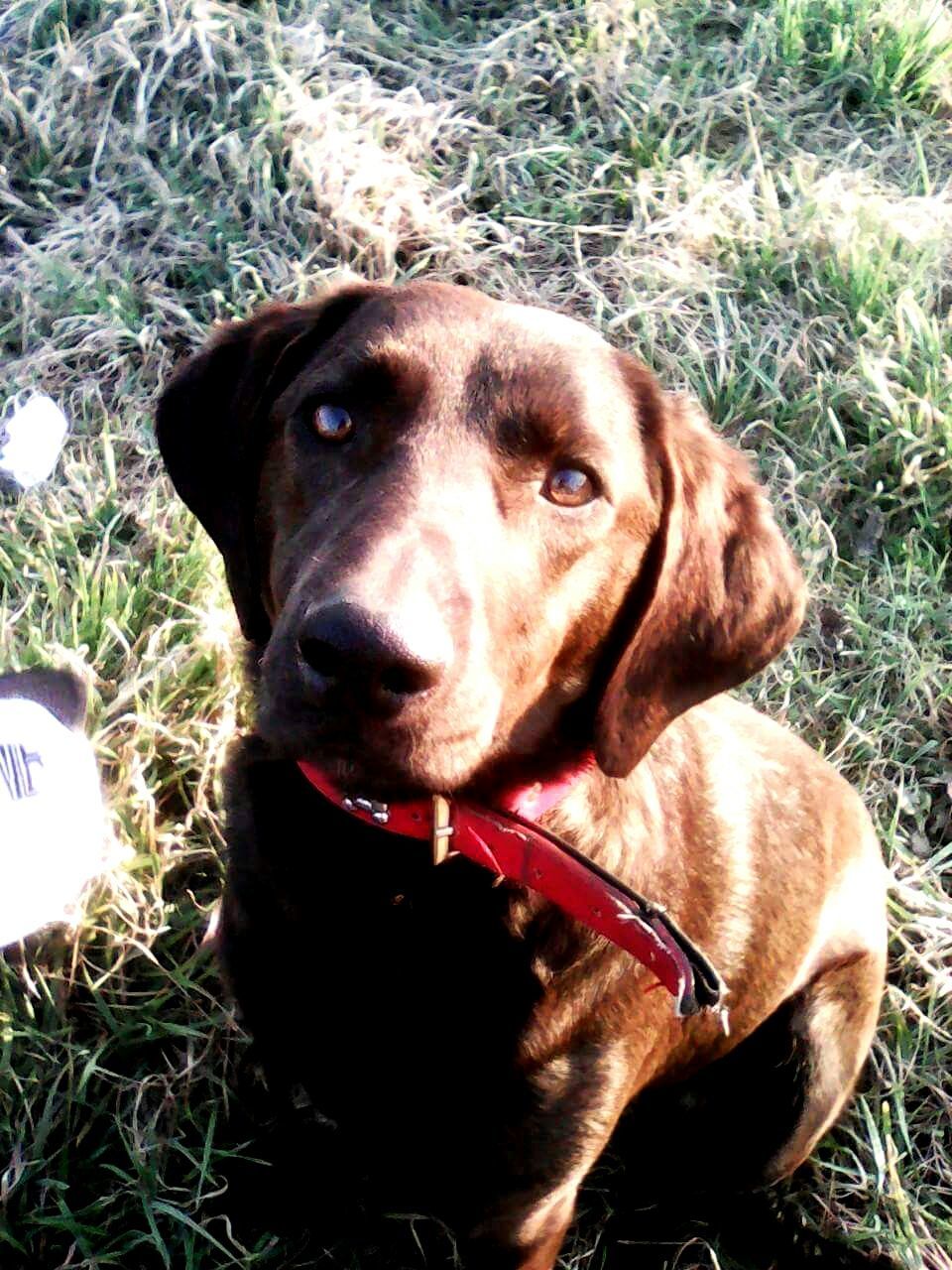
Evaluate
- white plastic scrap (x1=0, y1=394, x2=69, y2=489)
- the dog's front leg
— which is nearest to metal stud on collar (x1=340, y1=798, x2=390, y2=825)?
the dog's front leg

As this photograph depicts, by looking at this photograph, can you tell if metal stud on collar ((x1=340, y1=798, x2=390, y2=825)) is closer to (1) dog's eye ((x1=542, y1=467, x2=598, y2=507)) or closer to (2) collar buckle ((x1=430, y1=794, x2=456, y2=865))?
(2) collar buckle ((x1=430, y1=794, x2=456, y2=865))

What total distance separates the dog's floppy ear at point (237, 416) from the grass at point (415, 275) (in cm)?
94

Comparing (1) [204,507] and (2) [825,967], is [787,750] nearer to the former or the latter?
(2) [825,967]

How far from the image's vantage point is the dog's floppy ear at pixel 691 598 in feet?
6.42

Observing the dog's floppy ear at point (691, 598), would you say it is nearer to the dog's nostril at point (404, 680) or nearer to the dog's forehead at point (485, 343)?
the dog's forehead at point (485, 343)

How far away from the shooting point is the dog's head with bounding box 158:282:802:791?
1.65 meters

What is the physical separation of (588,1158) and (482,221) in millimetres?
2949

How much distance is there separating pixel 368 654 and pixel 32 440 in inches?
95.8

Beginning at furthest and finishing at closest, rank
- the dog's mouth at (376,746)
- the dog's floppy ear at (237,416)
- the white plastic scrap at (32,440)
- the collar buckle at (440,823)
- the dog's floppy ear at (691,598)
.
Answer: the white plastic scrap at (32,440), the dog's floppy ear at (237,416), the dog's floppy ear at (691,598), the collar buckle at (440,823), the dog's mouth at (376,746)

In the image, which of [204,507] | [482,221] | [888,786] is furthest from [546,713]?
[482,221]

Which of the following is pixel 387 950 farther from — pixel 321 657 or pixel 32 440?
pixel 32 440

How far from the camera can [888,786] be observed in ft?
11.1

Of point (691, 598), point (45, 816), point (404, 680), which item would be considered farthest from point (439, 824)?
point (45, 816)

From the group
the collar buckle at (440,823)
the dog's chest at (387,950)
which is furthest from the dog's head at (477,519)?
the dog's chest at (387,950)
